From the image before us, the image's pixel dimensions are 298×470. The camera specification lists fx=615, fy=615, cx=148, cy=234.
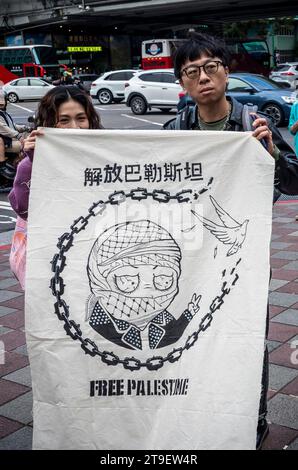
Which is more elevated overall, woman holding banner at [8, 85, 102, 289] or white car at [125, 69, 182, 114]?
woman holding banner at [8, 85, 102, 289]

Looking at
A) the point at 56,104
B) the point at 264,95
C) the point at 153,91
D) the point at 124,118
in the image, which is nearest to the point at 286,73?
the point at 153,91

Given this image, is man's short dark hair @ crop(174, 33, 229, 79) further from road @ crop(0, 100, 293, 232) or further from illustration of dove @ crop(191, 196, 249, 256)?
road @ crop(0, 100, 293, 232)

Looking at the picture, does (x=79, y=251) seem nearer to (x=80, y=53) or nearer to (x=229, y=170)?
(x=229, y=170)

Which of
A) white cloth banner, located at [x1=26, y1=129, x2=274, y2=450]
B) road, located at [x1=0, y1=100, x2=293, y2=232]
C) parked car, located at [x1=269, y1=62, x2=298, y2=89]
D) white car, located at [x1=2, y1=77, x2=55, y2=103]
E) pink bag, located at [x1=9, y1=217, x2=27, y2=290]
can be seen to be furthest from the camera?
parked car, located at [x1=269, y1=62, x2=298, y2=89]

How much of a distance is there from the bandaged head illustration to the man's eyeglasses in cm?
64

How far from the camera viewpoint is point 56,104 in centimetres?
262

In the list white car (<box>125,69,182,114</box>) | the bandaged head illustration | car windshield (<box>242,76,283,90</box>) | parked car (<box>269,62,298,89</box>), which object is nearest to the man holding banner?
the bandaged head illustration

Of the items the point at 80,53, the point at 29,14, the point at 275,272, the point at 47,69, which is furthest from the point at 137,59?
the point at 275,272

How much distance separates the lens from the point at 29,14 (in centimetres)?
4034

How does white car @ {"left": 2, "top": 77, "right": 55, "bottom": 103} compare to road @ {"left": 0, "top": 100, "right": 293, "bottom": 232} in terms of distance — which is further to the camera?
white car @ {"left": 2, "top": 77, "right": 55, "bottom": 103}

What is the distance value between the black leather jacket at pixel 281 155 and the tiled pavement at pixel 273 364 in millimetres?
1091

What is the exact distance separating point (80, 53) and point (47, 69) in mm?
9418

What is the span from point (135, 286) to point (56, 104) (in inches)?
36.1

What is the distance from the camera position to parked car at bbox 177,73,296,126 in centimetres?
1483
